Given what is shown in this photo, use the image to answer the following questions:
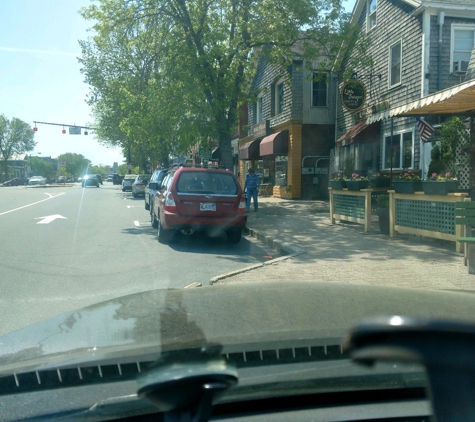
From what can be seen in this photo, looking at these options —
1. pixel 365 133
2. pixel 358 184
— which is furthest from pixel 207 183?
pixel 365 133

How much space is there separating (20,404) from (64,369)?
0.71 ft

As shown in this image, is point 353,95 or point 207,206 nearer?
point 207,206

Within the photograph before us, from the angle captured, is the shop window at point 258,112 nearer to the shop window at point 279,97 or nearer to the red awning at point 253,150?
the red awning at point 253,150

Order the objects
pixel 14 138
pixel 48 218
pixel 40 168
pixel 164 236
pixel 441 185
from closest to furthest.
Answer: pixel 441 185, pixel 164 236, pixel 48 218, pixel 14 138, pixel 40 168

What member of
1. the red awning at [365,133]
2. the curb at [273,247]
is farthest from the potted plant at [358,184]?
the red awning at [365,133]

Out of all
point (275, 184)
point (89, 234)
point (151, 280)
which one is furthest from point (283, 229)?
point (275, 184)

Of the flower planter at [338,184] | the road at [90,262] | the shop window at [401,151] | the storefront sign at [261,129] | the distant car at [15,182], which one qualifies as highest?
the storefront sign at [261,129]

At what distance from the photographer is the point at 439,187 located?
998 centimetres

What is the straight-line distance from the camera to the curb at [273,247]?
8.19 metres

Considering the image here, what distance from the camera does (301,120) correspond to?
84.7 feet

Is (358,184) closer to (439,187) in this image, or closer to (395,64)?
(439,187)

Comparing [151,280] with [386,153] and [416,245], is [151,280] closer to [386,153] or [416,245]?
[416,245]

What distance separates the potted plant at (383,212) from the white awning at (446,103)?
1.91 meters

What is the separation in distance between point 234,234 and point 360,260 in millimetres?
3645
